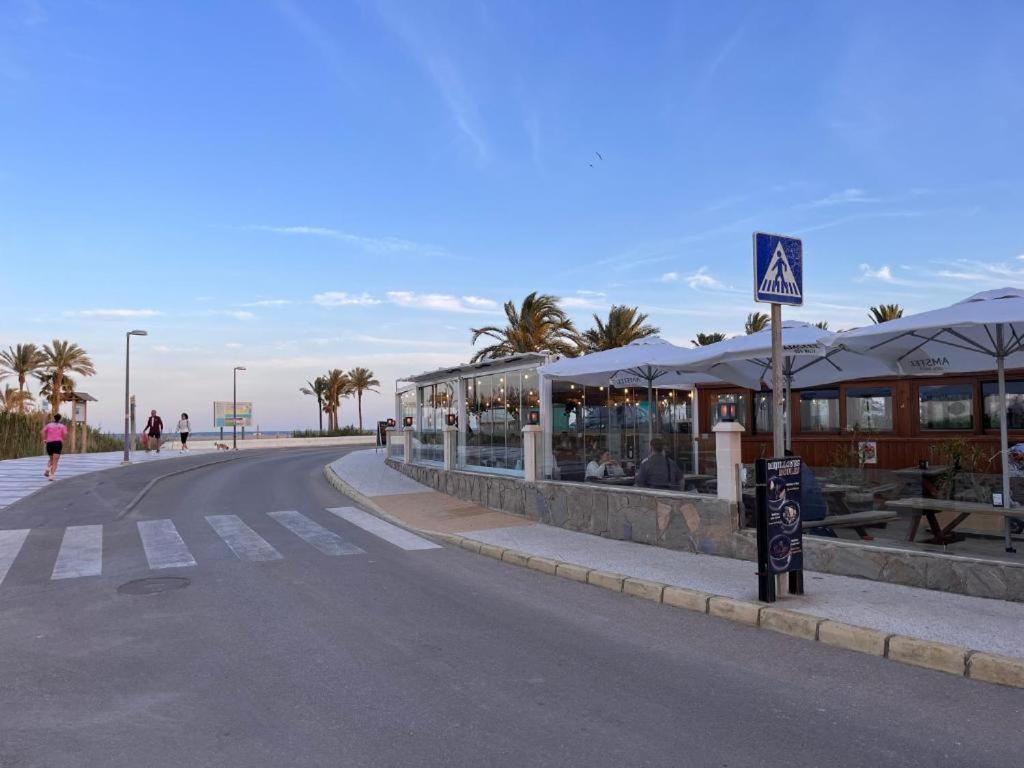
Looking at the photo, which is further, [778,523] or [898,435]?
[898,435]

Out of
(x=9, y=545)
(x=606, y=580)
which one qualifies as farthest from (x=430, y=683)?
(x=9, y=545)

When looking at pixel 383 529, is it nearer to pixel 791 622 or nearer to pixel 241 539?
pixel 241 539

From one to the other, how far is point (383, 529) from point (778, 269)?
7.99 meters

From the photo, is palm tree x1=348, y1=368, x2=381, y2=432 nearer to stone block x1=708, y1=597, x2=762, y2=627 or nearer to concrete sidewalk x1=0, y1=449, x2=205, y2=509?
concrete sidewalk x1=0, y1=449, x2=205, y2=509

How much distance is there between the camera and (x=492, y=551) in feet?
32.3

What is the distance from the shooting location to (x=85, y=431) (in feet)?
112

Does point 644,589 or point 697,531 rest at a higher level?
point 697,531

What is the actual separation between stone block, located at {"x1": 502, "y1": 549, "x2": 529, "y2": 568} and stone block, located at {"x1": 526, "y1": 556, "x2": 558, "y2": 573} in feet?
0.24

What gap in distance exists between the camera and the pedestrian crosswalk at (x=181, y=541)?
936cm

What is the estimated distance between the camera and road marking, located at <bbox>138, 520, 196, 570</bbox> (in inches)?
364

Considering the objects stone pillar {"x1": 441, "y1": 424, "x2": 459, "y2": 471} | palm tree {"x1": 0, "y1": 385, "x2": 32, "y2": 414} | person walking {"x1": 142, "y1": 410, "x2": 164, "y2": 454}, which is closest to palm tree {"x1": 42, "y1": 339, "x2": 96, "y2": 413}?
palm tree {"x1": 0, "y1": 385, "x2": 32, "y2": 414}

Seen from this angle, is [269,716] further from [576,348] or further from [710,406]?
[576,348]

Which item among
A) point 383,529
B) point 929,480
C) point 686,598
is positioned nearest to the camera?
point 686,598

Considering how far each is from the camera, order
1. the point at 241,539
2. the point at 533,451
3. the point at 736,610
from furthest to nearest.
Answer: the point at 533,451, the point at 241,539, the point at 736,610
